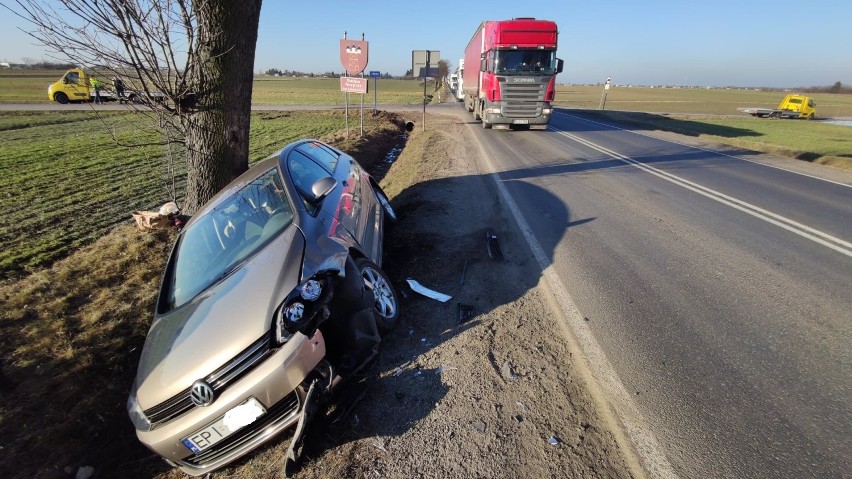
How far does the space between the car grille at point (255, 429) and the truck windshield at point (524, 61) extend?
15.9 meters

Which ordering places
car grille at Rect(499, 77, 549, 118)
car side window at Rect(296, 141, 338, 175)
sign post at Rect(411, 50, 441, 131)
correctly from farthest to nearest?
1. sign post at Rect(411, 50, 441, 131)
2. car grille at Rect(499, 77, 549, 118)
3. car side window at Rect(296, 141, 338, 175)

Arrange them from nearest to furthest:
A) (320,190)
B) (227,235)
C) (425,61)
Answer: (227,235) → (320,190) → (425,61)

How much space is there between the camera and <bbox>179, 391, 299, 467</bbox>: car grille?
251 centimetres

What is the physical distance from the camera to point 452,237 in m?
5.71

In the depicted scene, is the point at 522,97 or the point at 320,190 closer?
the point at 320,190

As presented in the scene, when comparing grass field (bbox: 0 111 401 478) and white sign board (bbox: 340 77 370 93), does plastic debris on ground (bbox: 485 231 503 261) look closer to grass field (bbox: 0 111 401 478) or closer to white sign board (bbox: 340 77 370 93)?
grass field (bbox: 0 111 401 478)

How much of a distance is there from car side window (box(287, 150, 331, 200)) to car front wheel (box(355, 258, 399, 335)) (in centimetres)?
94

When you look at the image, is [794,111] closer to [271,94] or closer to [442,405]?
[442,405]

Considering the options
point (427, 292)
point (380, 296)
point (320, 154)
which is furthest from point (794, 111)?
point (380, 296)

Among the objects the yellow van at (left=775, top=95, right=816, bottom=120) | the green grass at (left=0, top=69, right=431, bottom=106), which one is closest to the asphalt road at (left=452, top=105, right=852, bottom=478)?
the green grass at (left=0, top=69, right=431, bottom=106)

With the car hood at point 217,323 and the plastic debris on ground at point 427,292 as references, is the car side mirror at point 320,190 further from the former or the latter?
the plastic debris on ground at point 427,292

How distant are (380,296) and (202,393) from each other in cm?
149

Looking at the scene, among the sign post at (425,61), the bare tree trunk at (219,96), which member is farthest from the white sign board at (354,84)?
the bare tree trunk at (219,96)

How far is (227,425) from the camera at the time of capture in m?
2.45
